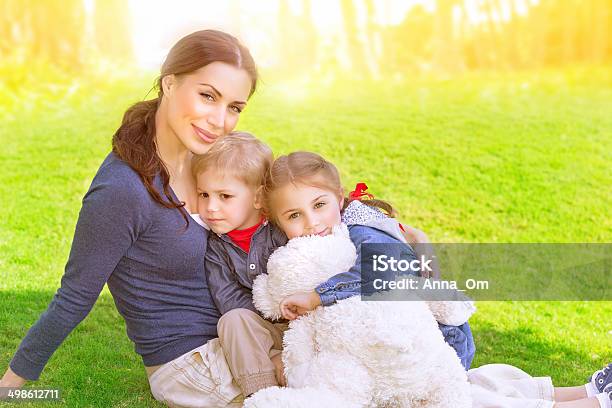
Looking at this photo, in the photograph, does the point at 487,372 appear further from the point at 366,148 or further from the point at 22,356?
the point at 366,148

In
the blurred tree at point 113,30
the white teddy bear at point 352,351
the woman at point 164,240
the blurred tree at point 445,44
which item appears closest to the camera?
the white teddy bear at point 352,351

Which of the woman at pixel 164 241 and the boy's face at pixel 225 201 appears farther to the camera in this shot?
the boy's face at pixel 225 201

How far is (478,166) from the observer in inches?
276

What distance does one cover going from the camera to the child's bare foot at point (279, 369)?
2.41 meters

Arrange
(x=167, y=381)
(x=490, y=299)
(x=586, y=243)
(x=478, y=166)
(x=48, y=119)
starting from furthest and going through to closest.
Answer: (x=48, y=119), (x=478, y=166), (x=586, y=243), (x=490, y=299), (x=167, y=381)

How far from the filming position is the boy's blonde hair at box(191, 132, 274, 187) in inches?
102

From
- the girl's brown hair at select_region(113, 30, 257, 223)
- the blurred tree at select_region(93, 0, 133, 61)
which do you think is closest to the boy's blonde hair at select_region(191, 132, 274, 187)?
the girl's brown hair at select_region(113, 30, 257, 223)

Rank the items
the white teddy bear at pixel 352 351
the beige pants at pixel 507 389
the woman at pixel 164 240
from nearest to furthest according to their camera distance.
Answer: the white teddy bear at pixel 352 351 → the woman at pixel 164 240 → the beige pants at pixel 507 389

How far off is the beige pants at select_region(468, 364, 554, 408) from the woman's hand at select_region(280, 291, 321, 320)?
2.32ft

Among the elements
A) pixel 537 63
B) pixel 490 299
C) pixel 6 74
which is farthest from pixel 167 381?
pixel 537 63

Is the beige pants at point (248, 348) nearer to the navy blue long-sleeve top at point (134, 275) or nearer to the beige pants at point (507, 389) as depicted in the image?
the navy blue long-sleeve top at point (134, 275)

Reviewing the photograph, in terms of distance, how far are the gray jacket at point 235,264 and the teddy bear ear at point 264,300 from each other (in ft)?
0.23

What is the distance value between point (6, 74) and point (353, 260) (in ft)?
22.8

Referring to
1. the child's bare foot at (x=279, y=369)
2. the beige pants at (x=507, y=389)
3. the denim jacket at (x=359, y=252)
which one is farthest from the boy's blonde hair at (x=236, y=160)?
the beige pants at (x=507, y=389)
